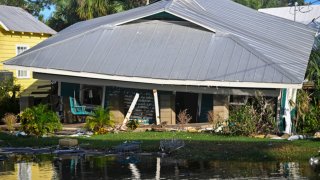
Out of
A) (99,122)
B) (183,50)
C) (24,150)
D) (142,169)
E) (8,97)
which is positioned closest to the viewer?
(142,169)

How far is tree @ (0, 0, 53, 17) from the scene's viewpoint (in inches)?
2562

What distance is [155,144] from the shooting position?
793 inches

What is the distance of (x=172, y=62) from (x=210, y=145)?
244 inches

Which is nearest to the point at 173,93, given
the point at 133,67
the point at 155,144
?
the point at 133,67

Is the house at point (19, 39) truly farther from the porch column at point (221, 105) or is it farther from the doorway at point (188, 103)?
the porch column at point (221, 105)

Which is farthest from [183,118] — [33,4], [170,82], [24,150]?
[33,4]

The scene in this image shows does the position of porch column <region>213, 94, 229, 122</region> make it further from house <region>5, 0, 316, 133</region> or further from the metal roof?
the metal roof

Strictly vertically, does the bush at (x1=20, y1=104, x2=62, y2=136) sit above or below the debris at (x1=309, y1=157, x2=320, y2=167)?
above

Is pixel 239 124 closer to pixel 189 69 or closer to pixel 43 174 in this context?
pixel 189 69

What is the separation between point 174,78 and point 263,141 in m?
4.97

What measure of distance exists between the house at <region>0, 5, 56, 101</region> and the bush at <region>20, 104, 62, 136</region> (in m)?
8.60

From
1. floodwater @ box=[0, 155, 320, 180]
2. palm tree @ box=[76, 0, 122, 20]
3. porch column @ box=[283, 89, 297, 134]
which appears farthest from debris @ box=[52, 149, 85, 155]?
palm tree @ box=[76, 0, 122, 20]

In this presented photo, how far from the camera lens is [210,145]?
64.2 ft

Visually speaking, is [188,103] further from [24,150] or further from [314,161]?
[314,161]
